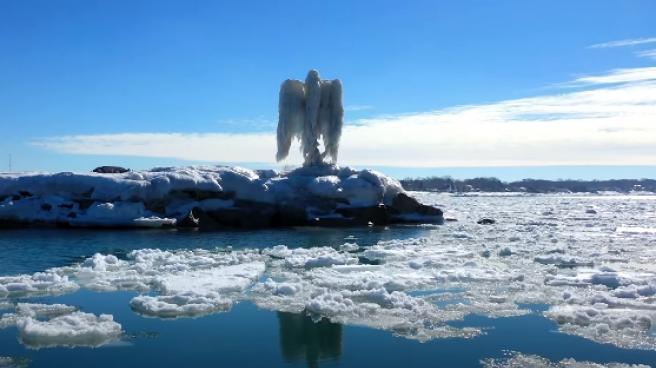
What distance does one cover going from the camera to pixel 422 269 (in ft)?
57.2

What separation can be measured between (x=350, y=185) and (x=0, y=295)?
83.2 ft

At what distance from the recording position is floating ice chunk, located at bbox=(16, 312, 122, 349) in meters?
9.76

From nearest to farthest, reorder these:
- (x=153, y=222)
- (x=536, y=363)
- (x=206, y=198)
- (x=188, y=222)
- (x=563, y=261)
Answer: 1. (x=536, y=363)
2. (x=563, y=261)
3. (x=153, y=222)
4. (x=188, y=222)
5. (x=206, y=198)

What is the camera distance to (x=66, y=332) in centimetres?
997

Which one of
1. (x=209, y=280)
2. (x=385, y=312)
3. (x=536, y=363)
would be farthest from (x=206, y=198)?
(x=536, y=363)

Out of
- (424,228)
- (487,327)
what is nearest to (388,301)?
(487,327)

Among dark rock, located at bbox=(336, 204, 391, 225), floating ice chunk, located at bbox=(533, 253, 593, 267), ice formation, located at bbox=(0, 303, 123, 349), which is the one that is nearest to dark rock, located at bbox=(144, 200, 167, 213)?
dark rock, located at bbox=(336, 204, 391, 225)

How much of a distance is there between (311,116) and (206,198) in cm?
942

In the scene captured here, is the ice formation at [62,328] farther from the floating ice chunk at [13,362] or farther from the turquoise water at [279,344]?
the floating ice chunk at [13,362]

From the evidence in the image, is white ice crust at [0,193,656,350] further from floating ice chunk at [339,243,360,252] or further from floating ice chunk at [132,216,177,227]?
floating ice chunk at [132,216,177,227]

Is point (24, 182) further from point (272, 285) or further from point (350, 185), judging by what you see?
point (272, 285)

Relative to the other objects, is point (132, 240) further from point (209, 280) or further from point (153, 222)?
point (209, 280)

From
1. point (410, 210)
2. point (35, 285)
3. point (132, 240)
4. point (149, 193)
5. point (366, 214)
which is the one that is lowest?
point (132, 240)

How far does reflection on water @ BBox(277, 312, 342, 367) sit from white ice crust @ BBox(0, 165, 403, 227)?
22965 millimetres
